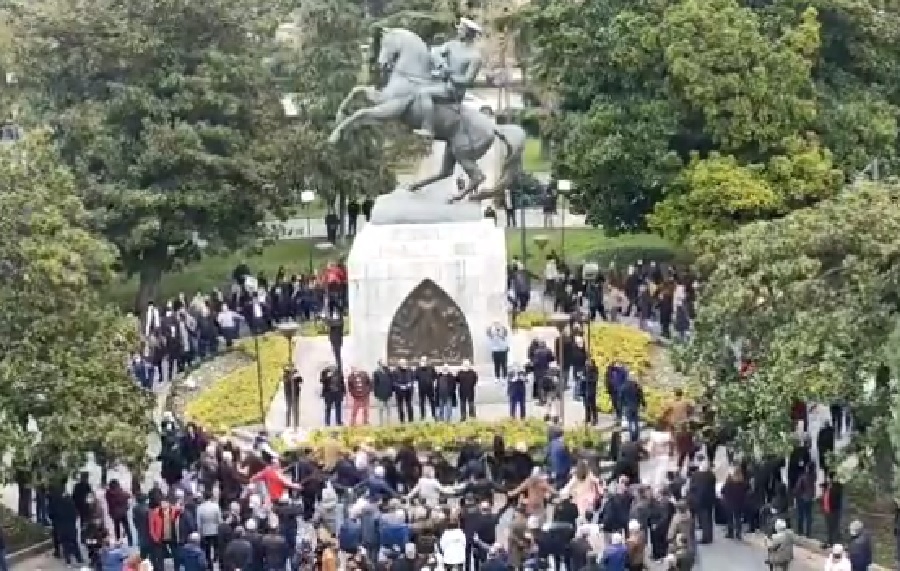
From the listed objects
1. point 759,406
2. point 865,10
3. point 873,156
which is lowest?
point 759,406

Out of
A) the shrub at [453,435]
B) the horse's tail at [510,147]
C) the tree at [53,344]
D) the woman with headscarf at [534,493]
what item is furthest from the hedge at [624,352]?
the tree at [53,344]

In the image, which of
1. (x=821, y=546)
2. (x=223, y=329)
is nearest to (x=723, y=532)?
(x=821, y=546)

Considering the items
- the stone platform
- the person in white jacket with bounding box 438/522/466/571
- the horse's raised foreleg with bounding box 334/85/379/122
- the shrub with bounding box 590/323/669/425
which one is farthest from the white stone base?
the person in white jacket with bounding box 438/522/466/571

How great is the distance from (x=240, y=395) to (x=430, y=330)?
4.03m

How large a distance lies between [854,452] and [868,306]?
2157 mm

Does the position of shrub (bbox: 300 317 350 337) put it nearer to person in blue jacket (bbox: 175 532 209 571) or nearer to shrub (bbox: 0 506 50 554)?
shrub (bbox: 0 506 50 554)

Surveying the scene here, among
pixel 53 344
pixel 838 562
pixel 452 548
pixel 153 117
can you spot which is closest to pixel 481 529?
pixel 452 548

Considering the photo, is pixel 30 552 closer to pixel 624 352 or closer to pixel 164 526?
pixel 164 526

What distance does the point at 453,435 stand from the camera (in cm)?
3033

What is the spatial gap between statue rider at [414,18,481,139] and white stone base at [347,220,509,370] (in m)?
2.07

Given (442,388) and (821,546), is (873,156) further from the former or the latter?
(821,546)

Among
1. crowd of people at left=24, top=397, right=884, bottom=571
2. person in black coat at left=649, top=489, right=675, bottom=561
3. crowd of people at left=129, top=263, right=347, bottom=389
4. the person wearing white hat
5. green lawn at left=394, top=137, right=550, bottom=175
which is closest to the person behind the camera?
crowd of people at left=24, top=397, right=884, bottom=571

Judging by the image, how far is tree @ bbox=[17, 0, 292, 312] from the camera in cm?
4100

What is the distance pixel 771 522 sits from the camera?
24.3m
